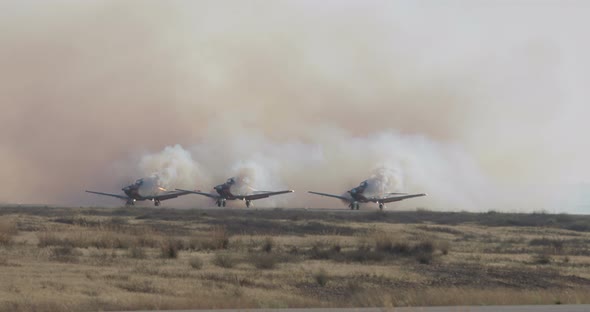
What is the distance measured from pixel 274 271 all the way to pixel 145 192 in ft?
324

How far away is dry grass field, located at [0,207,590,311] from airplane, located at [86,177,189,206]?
6904 cm

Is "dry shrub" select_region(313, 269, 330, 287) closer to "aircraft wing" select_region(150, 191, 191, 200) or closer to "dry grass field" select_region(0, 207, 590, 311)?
"dry grass field" select_region(0, 207, 590, 311)

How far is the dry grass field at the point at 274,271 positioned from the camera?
1183 inches

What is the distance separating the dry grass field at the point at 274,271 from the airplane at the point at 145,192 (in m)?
69.0

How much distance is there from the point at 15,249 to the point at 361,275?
17.2 metres

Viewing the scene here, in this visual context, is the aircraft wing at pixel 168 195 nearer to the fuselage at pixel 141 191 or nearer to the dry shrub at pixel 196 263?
the fuselage at pixel 141 191

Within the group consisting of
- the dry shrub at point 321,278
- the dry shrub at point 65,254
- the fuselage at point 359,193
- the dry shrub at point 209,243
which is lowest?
the dry shrub at point 321,278

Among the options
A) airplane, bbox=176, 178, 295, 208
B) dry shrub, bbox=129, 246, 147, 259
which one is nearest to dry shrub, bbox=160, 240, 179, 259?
dry shrub, bbox=129, 246, 147, 259

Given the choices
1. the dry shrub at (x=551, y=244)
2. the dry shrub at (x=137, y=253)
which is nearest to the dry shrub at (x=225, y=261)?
the dry shrub at (x=137, y=253)

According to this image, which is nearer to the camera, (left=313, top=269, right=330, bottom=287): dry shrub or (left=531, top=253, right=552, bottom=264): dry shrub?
(left=313, top=269, right=330, bottom=287): dry shrub

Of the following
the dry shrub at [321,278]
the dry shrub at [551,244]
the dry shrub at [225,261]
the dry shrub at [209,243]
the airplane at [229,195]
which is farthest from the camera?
the airplane at [229,195]

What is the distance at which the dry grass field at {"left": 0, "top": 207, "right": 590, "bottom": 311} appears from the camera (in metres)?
30.0

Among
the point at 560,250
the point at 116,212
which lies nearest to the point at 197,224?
the point at 116,212

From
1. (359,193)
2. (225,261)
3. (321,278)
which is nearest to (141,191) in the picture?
(359,193)
